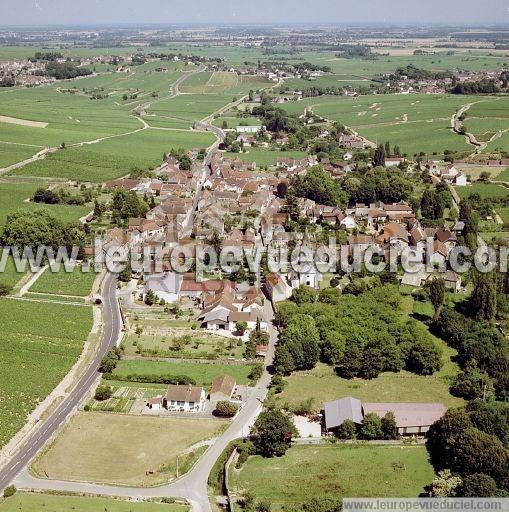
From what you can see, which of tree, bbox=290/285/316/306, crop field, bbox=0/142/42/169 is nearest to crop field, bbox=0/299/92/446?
tree, bbox=290/285/316/306

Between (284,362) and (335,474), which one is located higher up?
(284,362)

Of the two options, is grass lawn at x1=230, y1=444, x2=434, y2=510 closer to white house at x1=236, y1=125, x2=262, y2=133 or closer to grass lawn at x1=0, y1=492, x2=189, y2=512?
grass lawn at x1=0, y1=492, x2=189, y2=512

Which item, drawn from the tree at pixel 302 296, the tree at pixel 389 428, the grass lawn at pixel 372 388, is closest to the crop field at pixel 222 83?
the tree at pixel 302 296

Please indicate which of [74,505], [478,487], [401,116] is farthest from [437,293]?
[401,116]

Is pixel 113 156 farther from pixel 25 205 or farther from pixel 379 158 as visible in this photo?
pixel 379 158

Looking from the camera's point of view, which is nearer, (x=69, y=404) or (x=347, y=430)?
(x=347, y=430)

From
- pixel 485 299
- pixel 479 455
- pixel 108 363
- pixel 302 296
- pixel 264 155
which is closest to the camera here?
pixel 479 455

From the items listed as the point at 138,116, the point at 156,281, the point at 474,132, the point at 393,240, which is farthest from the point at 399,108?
the point at 156,281
